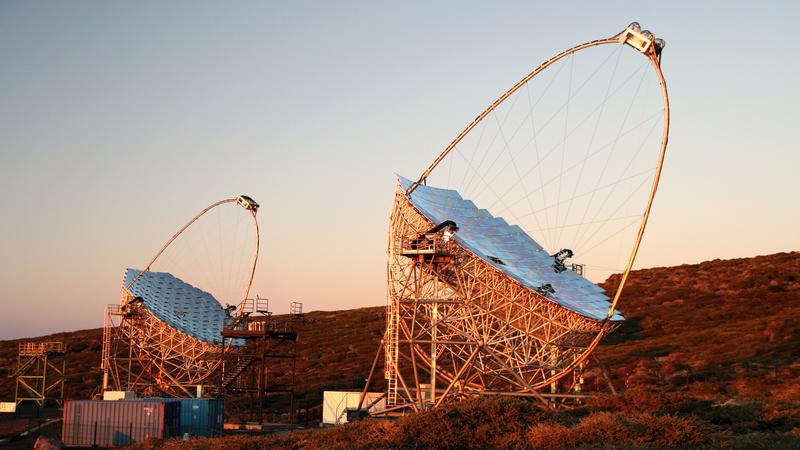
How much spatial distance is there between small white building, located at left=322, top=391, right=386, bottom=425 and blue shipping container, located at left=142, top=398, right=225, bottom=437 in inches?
236

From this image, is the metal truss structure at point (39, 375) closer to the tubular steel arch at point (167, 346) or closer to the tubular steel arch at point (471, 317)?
the tubular steel arch at point (167, 346)

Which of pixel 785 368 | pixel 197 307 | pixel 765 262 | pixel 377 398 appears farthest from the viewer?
pixel 765 262

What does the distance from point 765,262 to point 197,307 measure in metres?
70.1

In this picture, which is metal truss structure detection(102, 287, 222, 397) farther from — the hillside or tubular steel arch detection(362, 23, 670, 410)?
tubular steel arch detection(362, 23, 670, 410)

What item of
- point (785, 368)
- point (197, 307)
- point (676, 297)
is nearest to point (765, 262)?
point (676, 297)

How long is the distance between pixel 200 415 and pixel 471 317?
15.8 m

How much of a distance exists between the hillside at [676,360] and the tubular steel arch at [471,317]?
3.46m

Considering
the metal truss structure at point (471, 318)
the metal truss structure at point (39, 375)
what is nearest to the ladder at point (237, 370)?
the metal truss structure at point (39, 375)

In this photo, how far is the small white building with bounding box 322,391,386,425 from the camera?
49656 mm

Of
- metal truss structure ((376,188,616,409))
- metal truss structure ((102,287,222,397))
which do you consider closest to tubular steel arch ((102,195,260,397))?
metal truss structure ((102,287,222,397))

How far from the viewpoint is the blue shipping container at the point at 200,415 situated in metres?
46.8

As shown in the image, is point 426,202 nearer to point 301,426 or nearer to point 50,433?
point 301,426

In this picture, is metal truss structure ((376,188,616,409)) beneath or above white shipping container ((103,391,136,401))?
above

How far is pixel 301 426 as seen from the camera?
5184 cm
